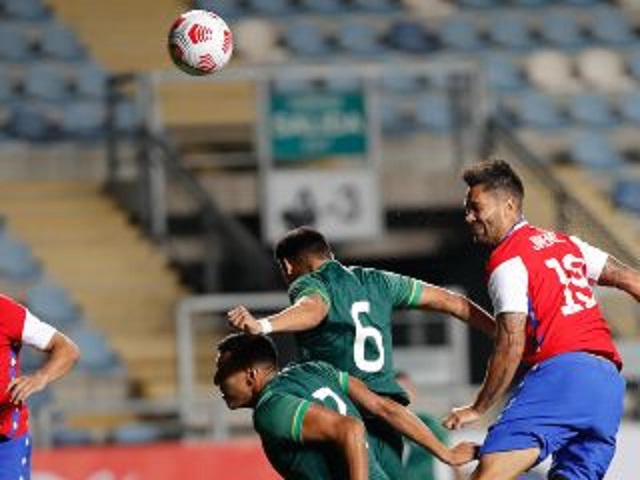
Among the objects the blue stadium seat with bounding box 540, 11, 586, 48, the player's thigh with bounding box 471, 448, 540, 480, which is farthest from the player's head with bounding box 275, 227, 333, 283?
the blue stadium seat with bounding box 540, 11, 586, 48

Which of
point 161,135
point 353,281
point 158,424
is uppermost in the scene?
point 161,135

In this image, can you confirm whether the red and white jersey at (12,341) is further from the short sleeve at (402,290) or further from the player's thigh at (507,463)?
the player's thigh at (507,463)

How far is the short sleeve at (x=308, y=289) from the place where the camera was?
29.3 feet

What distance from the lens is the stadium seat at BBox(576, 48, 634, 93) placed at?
2106 centimetres

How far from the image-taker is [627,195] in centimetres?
1897

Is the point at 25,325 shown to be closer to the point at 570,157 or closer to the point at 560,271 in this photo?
the point at 560,271

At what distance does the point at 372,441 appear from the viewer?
9.17 metres

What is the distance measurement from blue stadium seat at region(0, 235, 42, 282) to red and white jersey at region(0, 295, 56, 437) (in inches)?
303

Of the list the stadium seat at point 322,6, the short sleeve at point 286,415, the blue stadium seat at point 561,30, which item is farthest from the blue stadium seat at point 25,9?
the short sleeve at point 286,415

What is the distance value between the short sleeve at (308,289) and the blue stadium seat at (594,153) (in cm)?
1078

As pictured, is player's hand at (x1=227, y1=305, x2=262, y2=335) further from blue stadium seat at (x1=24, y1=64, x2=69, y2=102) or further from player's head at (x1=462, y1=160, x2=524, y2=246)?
blue stadium seat at (x1=24, y1=64, x2=69, y2=102)

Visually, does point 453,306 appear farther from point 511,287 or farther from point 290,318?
point 290,318

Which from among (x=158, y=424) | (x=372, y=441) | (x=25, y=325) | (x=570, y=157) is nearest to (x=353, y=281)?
(x=372, y=441)

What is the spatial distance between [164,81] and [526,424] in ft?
31.8
